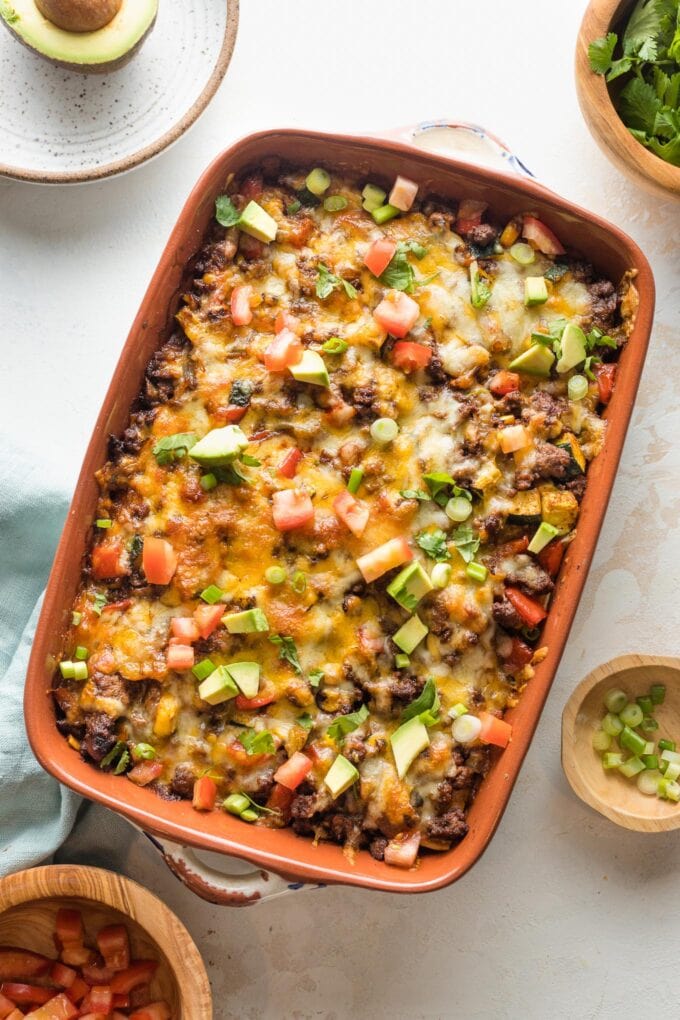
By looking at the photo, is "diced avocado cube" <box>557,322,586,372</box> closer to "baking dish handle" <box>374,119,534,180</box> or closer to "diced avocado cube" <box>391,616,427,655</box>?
"baking dish handle" <box>374,119,534,180</box>

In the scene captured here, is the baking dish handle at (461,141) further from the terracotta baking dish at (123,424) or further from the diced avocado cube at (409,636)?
the diced avocado cube at (409,636)

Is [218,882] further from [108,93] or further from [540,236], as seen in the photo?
[108,93]

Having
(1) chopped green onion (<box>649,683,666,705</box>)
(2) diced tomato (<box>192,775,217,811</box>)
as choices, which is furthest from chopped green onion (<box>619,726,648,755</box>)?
(2) diced tomato (<box>192,775,217,811</box>)

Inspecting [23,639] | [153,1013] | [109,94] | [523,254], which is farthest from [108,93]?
[153,1013]

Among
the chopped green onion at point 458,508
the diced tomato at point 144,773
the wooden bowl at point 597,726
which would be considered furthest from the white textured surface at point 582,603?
the chopped green onion at point 458,508

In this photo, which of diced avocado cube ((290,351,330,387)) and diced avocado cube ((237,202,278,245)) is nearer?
diced avocado cube ((290,351,330,387))

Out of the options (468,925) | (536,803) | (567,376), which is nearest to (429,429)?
(567,376)
